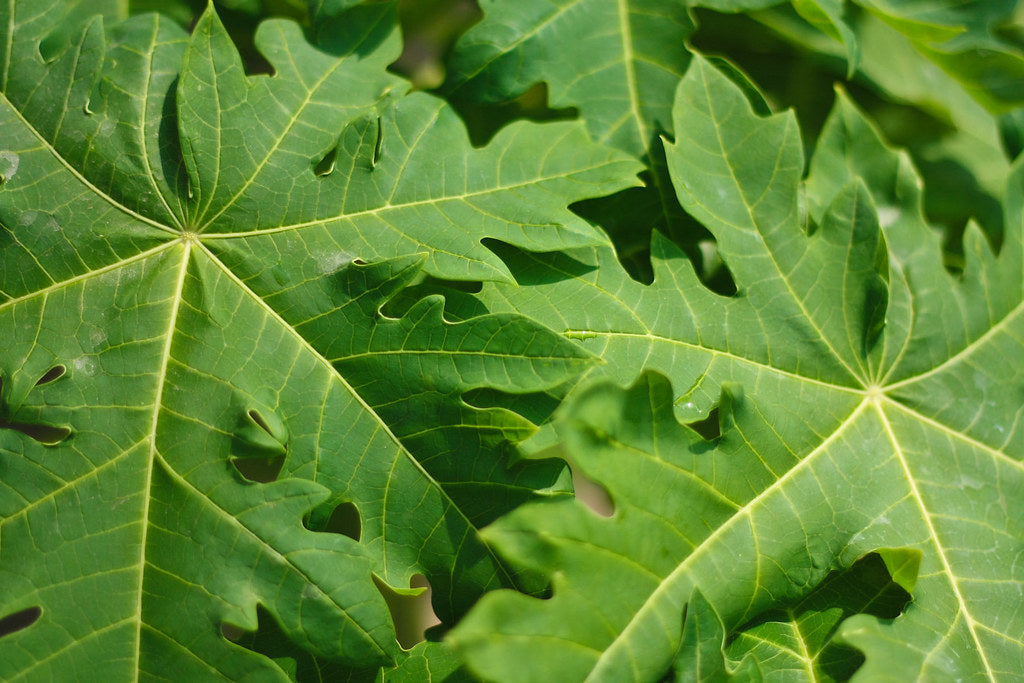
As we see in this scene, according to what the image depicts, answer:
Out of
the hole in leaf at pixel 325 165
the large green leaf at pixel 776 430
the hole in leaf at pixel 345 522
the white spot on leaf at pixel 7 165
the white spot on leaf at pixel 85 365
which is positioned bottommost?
the hole in leaf at pixel 345 522

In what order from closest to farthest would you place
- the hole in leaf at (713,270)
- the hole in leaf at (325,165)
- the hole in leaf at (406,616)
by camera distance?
the hole in leaf at (325,165) < the hole in leaf at (713,270) < the hole in leaf at (406,616)

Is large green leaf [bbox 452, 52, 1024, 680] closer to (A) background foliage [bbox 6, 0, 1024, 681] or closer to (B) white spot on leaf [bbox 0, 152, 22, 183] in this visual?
(A) background foliage [bbox 6, 0, 1024, 681]

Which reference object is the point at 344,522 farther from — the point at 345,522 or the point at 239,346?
the point at 239,346

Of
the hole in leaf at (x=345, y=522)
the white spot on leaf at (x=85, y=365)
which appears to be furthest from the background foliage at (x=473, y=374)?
the hole in leaf at (x=345, y=522)

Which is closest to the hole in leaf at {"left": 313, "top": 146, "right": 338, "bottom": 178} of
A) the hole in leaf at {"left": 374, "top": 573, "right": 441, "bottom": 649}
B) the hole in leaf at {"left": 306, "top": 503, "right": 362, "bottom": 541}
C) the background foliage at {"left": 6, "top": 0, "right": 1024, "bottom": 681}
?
the background foliage at {"left": 6, "top": 0, "right": 1024, "bottom": 681}

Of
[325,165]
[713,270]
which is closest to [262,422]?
[325,165]

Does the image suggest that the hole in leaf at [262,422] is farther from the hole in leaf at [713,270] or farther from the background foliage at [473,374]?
the hole in leaf at [713,270]

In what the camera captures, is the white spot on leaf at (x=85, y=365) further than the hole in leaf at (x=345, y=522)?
Answer: No

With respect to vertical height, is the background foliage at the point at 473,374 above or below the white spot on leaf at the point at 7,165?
below

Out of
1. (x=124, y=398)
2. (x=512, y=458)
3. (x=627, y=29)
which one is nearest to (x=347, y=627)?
(x=512, y=458)
